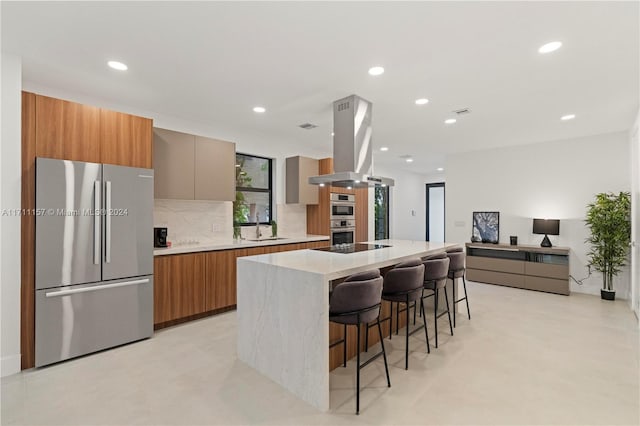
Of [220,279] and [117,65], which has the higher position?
[117,65]

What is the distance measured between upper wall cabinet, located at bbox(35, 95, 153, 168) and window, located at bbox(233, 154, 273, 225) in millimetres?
1786

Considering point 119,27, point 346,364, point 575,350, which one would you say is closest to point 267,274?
point 346,364

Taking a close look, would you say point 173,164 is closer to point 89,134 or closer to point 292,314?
point 89,134

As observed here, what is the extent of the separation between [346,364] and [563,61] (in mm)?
3158

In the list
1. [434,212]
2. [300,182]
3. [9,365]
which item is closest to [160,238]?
[9,365]

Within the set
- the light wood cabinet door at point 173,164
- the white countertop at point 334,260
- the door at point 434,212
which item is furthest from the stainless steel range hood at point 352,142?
the door at point 434,212

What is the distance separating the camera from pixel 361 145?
3.70 m

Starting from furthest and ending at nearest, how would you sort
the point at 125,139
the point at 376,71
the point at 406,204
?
the point at 406,204 < the point at 125,139 < the point at 376,71

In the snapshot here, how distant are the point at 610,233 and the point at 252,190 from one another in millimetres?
5466

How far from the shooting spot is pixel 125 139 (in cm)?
329

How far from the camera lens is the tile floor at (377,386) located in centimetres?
210

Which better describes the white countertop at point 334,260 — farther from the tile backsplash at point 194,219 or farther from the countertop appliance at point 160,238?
the tile backsplash at point 194,219

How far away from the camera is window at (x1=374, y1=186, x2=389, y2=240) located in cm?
835

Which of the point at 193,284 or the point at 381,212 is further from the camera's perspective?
the point at 381,212
